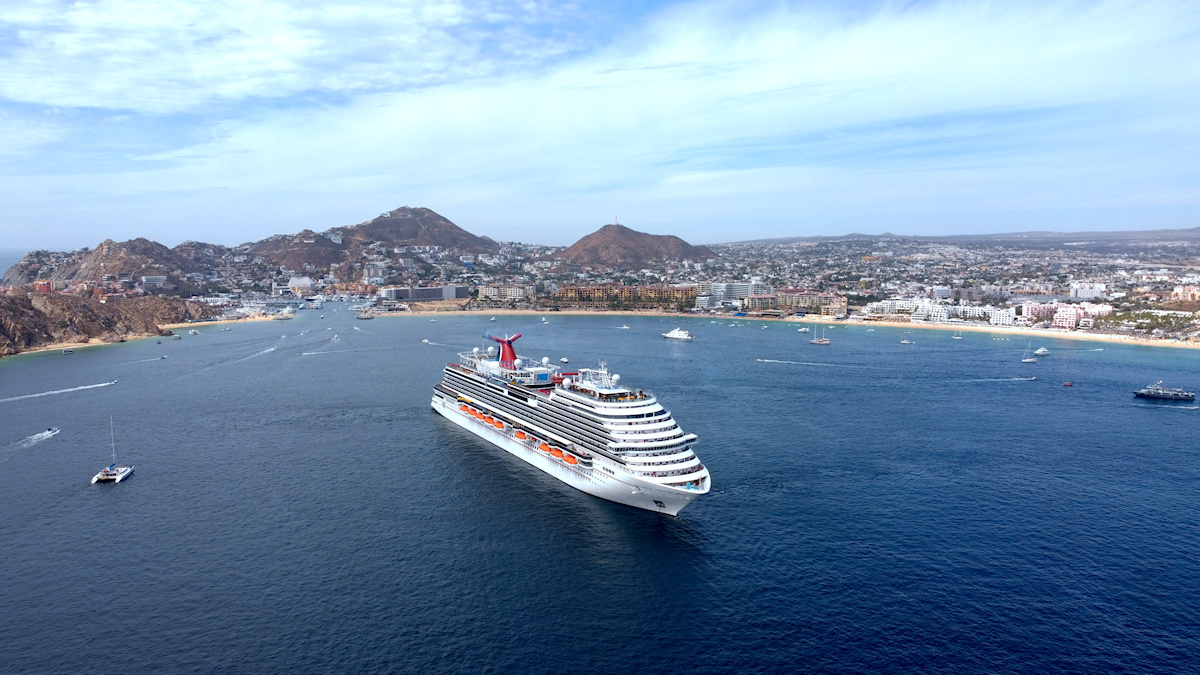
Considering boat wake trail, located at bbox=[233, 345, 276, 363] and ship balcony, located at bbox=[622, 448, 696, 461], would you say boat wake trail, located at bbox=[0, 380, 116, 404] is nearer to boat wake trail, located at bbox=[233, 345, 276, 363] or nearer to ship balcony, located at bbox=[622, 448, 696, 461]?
boat wake trail, located at bbox=[233, 345, 276, 363]

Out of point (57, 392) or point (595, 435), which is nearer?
point (595, 435)

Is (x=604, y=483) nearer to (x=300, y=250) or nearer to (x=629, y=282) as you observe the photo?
(x=629, y=282)

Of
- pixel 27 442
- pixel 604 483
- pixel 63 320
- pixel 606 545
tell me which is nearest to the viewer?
pixel 606 545

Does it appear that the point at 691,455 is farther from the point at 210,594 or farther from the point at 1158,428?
the point at 1158,428

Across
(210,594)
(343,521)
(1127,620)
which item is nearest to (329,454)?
(343,521)

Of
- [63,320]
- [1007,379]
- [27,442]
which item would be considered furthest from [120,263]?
[1007,379]

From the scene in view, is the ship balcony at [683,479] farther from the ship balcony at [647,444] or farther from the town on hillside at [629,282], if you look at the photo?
the town on hillside at [629,282]
